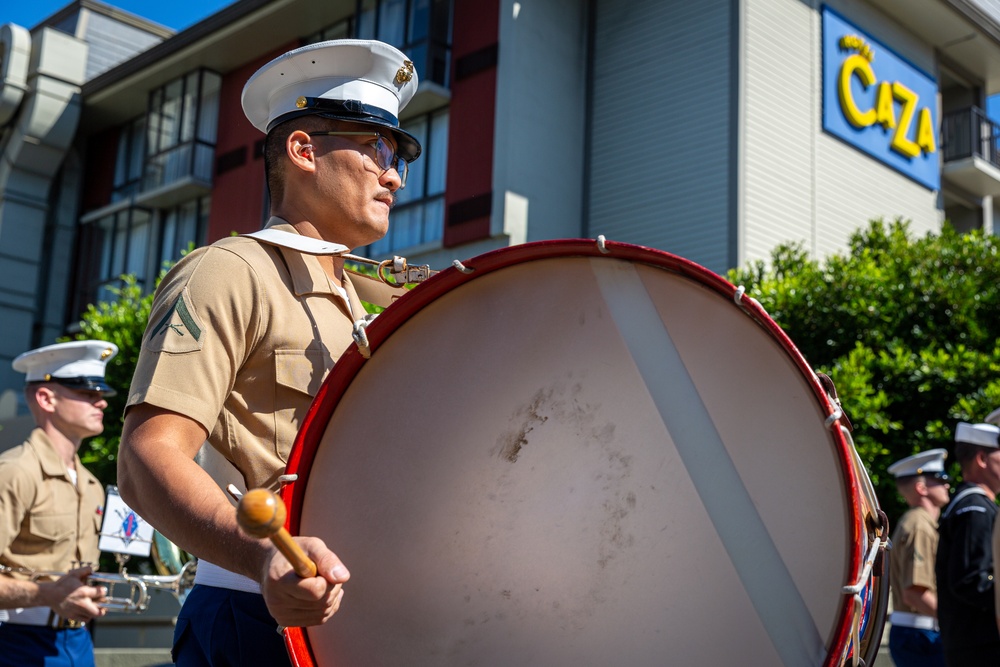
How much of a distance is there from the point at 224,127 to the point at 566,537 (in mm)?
19089

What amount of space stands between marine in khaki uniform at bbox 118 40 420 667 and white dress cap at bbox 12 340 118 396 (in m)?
3.19

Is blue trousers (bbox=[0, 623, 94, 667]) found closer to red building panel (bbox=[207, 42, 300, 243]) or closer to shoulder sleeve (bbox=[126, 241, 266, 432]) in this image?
shoulder sleeve (bbox=[126, 241, 266, 432])

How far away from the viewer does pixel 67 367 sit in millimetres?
5129

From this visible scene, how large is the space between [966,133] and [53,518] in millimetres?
16225

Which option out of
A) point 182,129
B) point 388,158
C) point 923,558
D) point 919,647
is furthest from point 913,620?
point 182,129

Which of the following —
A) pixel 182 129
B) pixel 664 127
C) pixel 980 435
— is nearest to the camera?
pixel 980 435

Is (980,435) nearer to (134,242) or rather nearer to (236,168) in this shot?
(236,168)

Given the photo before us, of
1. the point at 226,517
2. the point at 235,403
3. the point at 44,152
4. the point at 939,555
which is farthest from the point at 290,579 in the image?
the point at 44,152

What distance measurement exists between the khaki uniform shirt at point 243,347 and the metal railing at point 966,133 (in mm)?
17205

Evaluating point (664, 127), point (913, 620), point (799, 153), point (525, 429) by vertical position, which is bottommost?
point (913, 620)

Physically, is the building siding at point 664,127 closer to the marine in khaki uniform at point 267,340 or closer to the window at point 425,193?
the window at point 425,193

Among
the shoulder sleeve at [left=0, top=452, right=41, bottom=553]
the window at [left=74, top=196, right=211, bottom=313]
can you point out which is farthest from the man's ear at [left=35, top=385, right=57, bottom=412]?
the window at [left=74, top=196, right=211, bottom=313]

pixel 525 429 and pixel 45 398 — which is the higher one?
pixel 45 398

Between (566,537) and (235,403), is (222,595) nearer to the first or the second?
(235,403)
